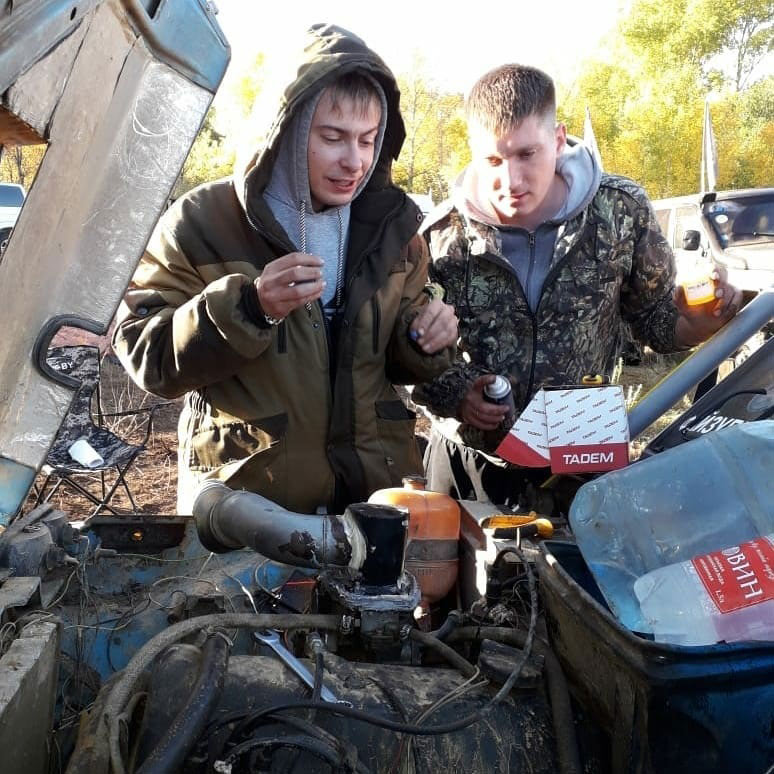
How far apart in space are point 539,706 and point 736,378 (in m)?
1.32

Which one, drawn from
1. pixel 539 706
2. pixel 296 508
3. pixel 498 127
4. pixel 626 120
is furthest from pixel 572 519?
pixel 626 120

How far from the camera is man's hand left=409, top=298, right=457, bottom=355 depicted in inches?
92.7

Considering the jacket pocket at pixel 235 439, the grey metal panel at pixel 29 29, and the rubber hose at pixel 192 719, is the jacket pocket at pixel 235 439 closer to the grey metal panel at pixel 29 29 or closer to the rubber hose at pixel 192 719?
the rubber hose at pixel 192 719

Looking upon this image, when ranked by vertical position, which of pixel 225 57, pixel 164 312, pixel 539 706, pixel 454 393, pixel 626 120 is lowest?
pixel 539 706

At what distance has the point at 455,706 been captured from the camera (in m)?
1.60

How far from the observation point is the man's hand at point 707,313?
2.76 meters

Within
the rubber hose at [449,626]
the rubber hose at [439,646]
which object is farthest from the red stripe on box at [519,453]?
the rubber hose at [439,646]

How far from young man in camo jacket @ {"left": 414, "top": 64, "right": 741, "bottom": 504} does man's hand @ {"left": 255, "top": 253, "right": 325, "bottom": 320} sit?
90cm

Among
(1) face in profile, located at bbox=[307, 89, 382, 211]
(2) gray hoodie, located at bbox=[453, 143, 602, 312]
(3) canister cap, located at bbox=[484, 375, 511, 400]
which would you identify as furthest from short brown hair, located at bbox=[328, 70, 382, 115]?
(3) canister cap, located at bbox=[484, 375, 511, 400]

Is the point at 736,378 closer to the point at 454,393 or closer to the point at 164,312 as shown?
the point at 454,393

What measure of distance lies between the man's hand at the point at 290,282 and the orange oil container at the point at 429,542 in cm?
56

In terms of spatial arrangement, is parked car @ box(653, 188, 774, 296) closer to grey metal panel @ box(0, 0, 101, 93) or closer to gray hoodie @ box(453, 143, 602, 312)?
gray hoodie @ box(453, 143, 602, 312)

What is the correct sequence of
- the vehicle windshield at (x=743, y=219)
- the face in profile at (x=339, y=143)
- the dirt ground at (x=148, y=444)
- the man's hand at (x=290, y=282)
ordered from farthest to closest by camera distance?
the vehicle windshield at (x=743, y=219)
the dirt ground at (x=148, y=444)
the face in profile at (x=339, y=143)
the man's hand at (x=290, y=282)

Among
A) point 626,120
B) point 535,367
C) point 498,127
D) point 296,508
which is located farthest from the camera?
point 626,120
